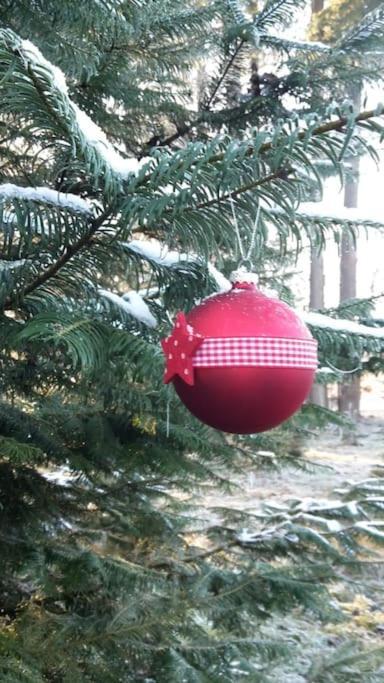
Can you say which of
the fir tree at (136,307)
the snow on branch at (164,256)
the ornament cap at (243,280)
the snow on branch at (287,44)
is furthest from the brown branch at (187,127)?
the ornament cap at (243,280)

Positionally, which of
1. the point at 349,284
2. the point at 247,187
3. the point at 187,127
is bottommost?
the point at 247,187

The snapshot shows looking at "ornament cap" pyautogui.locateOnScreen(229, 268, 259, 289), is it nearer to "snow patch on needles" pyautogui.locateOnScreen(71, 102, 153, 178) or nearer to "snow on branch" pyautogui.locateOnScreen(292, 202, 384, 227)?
"snow on branch" pyautogui.locateOnScreen(292, 202, 384, 227)

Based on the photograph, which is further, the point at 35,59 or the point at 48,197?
the point at 48,197

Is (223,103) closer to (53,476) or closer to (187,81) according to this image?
(187,81)

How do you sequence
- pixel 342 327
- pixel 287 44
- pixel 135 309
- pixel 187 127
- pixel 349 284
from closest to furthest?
1. pixel 135 309
2. pixel 342 327
3. pixel 287 44
4. pixel 187 127
5. pixel 349 284

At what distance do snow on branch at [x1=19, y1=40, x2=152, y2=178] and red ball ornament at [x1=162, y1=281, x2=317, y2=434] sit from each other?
0.94 ft

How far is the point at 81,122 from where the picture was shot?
1.10 m

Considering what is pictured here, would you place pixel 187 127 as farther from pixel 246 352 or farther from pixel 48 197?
pixel 246 352

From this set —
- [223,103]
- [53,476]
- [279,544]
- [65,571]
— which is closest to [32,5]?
[223,103]

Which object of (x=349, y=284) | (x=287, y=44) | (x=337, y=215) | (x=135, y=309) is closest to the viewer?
(x=337, y=215)

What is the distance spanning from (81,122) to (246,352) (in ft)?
1.58

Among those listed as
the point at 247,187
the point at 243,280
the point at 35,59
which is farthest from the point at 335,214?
the point at 35,59

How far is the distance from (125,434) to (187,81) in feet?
5.24

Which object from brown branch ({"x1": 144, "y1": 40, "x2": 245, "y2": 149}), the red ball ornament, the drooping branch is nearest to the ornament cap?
the red ball ornament
